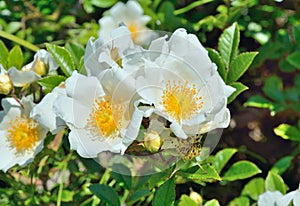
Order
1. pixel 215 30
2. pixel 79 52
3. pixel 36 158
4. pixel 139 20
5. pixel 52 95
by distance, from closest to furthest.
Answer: pixel 52 95, pixel 36 158, pixel 79 52, pixel 139 20, pixel 215 30

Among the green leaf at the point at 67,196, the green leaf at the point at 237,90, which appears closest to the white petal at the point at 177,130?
the green leaf at the point at 237,90

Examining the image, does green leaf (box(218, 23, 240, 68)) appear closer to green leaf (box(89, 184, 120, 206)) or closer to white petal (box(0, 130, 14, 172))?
green leaf (box(89, 184, 120, 206))

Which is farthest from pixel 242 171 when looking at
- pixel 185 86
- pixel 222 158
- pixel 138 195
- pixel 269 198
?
pixel 185 86

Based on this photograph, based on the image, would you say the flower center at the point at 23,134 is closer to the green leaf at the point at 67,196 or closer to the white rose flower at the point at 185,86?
the green leaf at the point at 67,196

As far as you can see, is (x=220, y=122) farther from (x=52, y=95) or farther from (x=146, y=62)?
(x=52, y=95)

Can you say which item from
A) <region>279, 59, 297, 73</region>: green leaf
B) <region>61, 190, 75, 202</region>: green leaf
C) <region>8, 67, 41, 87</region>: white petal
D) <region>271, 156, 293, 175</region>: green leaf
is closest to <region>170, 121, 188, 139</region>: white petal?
<region>8, 67, 41, 87</region>: white petal

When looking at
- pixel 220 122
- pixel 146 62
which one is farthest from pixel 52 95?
pixel 220 122
